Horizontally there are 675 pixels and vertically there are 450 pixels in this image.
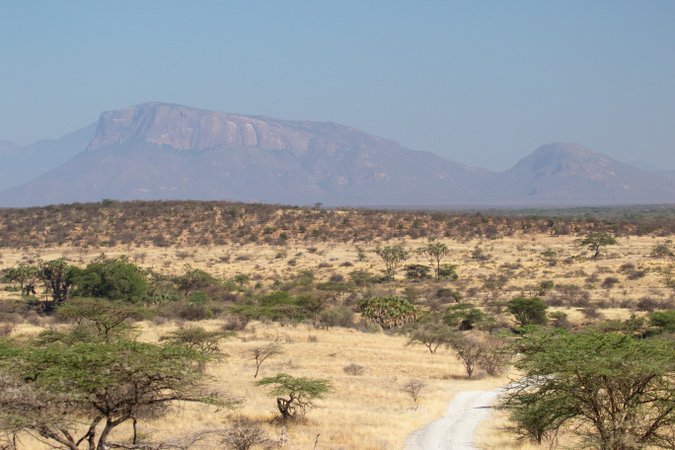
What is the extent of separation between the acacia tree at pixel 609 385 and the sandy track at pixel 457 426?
9.31ft

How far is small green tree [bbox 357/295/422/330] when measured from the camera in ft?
131

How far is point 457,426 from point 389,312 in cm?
2300

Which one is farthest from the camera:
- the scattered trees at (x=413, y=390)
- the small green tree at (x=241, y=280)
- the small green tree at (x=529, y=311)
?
the small green tree at (x=241, y=280)

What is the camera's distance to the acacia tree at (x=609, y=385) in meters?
11.0

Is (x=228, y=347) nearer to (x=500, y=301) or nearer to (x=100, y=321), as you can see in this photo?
(x=100, y=321)

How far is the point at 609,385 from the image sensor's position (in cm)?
1154

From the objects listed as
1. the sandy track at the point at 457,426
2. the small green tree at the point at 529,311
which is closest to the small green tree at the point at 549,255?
the small green tree at the point at 529,311

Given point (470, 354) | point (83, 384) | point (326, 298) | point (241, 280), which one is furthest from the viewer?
point (241, 280)

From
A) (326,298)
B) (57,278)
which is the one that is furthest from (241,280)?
(57,278)

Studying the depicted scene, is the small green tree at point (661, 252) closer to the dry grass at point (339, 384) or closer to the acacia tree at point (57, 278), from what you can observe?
the dry grass at point (339, 384)

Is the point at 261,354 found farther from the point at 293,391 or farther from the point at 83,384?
the point at 83,384

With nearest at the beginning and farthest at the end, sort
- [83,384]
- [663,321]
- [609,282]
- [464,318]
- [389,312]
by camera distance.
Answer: [83,384] < [663,321] < [464,318] < [389,312] < [609,282]

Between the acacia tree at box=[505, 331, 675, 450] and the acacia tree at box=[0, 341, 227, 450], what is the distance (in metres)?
7.34

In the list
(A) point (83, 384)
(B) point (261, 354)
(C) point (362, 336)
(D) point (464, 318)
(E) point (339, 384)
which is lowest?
(C) point (362, 336)
